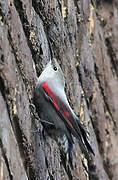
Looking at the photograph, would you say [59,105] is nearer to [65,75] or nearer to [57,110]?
[57,110]

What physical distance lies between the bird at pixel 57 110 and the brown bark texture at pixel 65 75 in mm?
63

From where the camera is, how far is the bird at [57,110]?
3877 millimetres

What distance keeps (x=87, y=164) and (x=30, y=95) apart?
112cm

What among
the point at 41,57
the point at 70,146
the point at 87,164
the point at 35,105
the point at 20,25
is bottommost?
the point at 87,164

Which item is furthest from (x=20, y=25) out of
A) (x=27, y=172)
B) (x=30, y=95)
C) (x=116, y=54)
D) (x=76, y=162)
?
(x=116, y=54)

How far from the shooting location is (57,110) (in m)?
3.94

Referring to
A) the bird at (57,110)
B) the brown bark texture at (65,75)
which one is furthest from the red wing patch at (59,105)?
the brown bark texture at (65,75)

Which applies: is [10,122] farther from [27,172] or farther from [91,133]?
[91,133]

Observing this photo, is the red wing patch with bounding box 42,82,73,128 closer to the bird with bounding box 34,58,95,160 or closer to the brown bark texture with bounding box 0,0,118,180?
the bird with bounding box 34,58,95,160

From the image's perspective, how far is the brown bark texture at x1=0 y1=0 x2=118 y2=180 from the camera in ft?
10.5

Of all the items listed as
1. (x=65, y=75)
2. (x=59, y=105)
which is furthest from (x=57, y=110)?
(x=65, y=75)

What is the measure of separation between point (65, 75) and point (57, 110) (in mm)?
504

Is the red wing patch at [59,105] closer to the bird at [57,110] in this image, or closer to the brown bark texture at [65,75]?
the bird at [57,110]

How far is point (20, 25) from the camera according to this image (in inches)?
140
